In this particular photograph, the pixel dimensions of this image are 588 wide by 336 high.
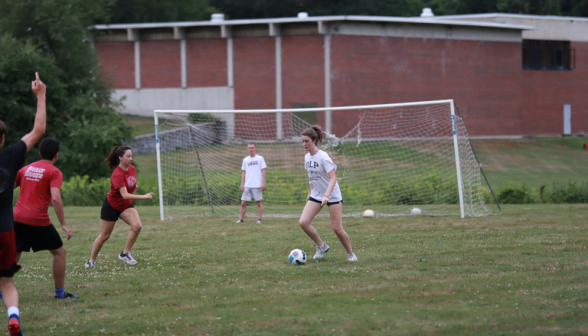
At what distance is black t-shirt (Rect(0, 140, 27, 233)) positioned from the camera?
16.5 ft

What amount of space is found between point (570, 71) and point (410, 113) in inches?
859

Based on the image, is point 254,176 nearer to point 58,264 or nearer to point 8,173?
point 58,264

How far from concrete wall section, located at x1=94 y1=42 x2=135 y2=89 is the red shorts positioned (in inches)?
1501

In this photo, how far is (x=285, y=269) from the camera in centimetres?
827

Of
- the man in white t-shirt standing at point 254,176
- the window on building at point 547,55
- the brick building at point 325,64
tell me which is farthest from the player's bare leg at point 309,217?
the window on building at point 547,55

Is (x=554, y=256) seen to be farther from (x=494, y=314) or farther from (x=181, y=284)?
(x=181, y=284)

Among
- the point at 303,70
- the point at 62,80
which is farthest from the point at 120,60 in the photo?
the point at 303,70

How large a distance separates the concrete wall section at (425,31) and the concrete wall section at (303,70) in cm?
171

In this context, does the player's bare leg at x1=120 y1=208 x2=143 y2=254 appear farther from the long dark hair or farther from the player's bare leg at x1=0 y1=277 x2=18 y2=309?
the player's bare leg at x1=0 y1=277 x2=18 y2=309

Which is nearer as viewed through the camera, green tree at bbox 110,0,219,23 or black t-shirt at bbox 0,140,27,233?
black t-shirt at bbox 0,140,27,233

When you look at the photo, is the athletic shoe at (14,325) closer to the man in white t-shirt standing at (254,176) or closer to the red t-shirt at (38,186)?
the red t-shirt at (38,186)

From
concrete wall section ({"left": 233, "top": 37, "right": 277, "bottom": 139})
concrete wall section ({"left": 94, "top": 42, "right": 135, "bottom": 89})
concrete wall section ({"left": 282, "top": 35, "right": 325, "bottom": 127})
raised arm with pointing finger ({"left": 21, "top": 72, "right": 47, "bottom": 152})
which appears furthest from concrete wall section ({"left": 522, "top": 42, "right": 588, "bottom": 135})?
raised arm with pointing finger ({"left": 21, "top": 72, "right": 47, "bottom": 152})

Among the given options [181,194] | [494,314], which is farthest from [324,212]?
[494,314]

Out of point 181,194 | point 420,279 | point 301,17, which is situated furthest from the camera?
point 301,17
